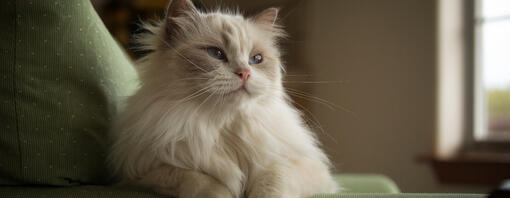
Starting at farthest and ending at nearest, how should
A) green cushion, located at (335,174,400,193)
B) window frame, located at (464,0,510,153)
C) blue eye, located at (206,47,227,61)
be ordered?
window frame, located at (464,0,510,153), green cushion, located at (335,174,400,193), blue eye, located at (206,47,227,61)

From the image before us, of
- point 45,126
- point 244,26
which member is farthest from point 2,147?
point 244,26

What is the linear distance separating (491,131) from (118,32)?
2513 millimetres

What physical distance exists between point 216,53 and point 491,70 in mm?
2162

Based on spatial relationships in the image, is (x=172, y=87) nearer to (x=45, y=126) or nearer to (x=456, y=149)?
(x=45, y=126)

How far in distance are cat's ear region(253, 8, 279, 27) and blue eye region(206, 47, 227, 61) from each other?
0.68 feet

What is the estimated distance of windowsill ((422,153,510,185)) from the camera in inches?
91.4

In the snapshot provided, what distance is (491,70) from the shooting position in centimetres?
260

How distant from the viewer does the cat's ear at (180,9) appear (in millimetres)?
1066

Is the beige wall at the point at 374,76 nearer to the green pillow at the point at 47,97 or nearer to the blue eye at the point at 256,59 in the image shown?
the blue eye at the point at 256,59

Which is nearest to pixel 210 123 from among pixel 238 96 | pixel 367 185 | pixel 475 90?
pixel 238 96

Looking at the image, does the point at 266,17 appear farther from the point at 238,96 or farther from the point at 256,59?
the point at 238,96

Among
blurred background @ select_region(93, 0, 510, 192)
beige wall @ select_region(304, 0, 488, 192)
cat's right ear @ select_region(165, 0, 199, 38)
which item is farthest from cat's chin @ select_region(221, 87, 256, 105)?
beige wall @ select_region(304, 0, 488, 192)

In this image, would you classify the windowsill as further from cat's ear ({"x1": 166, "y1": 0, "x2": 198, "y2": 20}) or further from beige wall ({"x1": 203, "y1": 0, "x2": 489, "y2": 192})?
cat's ear ({"x1": 166, "y1": 0, "x2": 198, "y2": 20})

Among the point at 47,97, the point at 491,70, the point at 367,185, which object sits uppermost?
the point at 47,97
